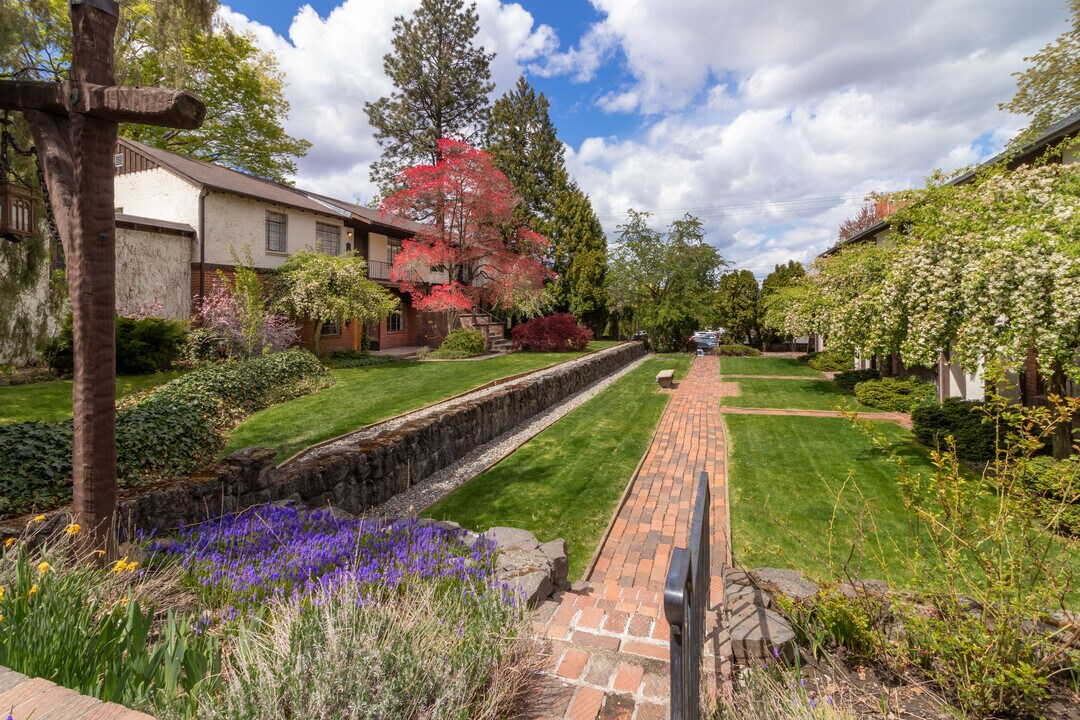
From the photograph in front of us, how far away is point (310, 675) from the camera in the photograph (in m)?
2.12

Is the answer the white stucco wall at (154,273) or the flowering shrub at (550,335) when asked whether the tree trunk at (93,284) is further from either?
the flowering shrub at (550,335)

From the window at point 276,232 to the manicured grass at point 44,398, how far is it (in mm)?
8178

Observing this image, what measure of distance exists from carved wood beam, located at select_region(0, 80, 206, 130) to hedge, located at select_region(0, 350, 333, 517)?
137 inches

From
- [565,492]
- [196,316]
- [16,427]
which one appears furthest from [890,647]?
[196,316]

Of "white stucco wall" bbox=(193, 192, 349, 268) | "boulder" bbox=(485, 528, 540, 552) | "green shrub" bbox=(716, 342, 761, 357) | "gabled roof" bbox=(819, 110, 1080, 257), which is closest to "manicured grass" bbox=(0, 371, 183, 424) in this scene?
"white stucco wall" bbox=(193, 192, 349, 268)

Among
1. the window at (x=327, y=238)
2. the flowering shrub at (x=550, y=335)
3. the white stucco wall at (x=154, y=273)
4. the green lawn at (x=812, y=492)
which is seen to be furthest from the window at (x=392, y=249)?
the green lawn at (x=812, y=492)

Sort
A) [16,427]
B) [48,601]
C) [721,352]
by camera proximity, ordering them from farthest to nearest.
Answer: [721,352]
[16,427]
[48,601]

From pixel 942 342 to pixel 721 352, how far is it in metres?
24.9

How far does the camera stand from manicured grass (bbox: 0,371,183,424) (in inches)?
321

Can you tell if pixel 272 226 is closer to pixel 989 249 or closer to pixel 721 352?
pixel 989 249

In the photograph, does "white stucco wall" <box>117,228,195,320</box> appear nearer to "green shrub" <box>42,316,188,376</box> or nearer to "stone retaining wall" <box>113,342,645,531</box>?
"green shrub" <box>42,316,188,376</box>

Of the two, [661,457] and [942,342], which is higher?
[942,342]

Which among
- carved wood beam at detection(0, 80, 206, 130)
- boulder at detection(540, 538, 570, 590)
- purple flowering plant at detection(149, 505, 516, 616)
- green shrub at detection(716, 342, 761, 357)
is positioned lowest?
boulder at detection(540, 538, 570, 590)

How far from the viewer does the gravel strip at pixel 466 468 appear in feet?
22.5
